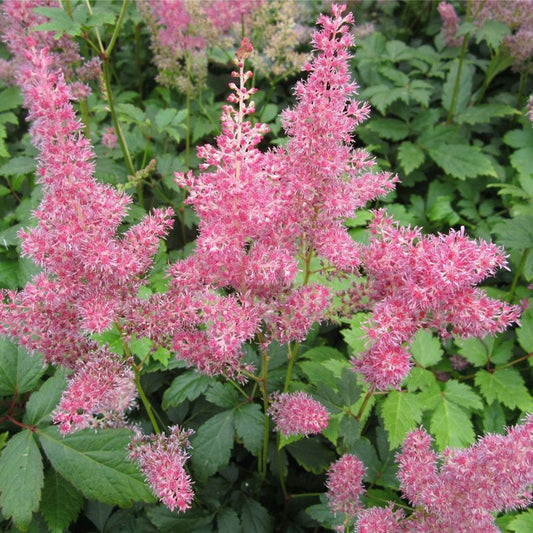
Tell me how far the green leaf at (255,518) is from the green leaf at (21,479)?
0.87 metres

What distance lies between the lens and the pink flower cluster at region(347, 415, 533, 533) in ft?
4.59

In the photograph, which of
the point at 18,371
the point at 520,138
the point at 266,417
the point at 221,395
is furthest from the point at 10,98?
the point at 520,138

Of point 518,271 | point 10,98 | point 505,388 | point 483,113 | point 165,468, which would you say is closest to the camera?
point 165,468

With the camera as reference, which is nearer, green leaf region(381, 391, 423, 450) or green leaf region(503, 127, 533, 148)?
green leaf region(381, 391, 423, 450)

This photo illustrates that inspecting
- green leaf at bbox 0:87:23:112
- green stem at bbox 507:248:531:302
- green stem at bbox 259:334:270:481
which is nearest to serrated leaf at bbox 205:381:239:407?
green stem at bbox 259:334:270:481

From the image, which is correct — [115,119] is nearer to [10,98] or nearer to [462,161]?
[10,98]

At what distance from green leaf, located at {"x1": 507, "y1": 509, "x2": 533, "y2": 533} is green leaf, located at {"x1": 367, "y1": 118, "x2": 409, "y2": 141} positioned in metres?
2.61

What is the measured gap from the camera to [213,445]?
2070mm

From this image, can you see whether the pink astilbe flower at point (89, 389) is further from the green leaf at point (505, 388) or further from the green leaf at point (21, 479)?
the green leaf at point (505, 388)

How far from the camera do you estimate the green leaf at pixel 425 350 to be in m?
2.50

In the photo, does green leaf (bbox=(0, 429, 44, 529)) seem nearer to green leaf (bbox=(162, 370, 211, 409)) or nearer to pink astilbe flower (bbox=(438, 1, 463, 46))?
green leaf (bbox=(162, 370, 211, 409))

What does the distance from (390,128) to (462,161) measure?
0.60m

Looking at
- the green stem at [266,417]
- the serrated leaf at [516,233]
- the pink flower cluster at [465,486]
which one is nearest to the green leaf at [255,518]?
the green stem at [266,417]

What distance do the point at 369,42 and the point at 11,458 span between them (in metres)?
3.83
